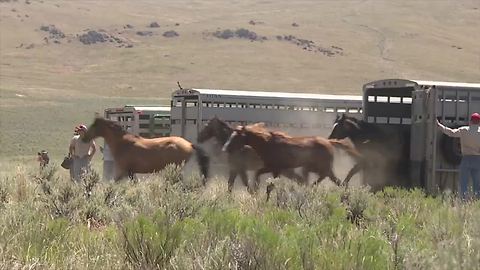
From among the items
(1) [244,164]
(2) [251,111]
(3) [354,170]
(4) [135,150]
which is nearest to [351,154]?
(3) [354,170]

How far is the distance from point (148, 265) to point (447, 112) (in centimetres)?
979

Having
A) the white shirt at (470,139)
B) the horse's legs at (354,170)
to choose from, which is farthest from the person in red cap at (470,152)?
the horse's legs at (354,170)

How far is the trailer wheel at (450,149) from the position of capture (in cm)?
1393

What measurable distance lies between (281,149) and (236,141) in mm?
904

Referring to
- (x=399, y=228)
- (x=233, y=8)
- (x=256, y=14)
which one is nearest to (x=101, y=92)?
(x=399, y=228)

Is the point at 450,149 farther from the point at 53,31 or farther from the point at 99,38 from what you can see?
the point at 53,31

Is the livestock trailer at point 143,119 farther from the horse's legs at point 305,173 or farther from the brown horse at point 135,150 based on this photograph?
the horse's legs at point 305,173

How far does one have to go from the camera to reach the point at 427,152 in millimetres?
13844

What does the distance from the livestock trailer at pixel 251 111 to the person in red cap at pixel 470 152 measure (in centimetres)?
611

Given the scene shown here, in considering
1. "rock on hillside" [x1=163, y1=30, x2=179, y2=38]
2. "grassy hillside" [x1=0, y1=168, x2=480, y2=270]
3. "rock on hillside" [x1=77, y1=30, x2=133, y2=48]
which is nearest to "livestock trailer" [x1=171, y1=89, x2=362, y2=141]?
"grassy hillside" [x1=0, y1=168, x2=480, y2=270]

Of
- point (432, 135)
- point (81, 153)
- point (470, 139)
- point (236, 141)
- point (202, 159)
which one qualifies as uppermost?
point (470, 139)

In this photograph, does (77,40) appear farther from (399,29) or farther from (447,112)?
(447,112)

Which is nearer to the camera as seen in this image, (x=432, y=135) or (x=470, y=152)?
(x=470, y=152)

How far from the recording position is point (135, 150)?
1404cm
